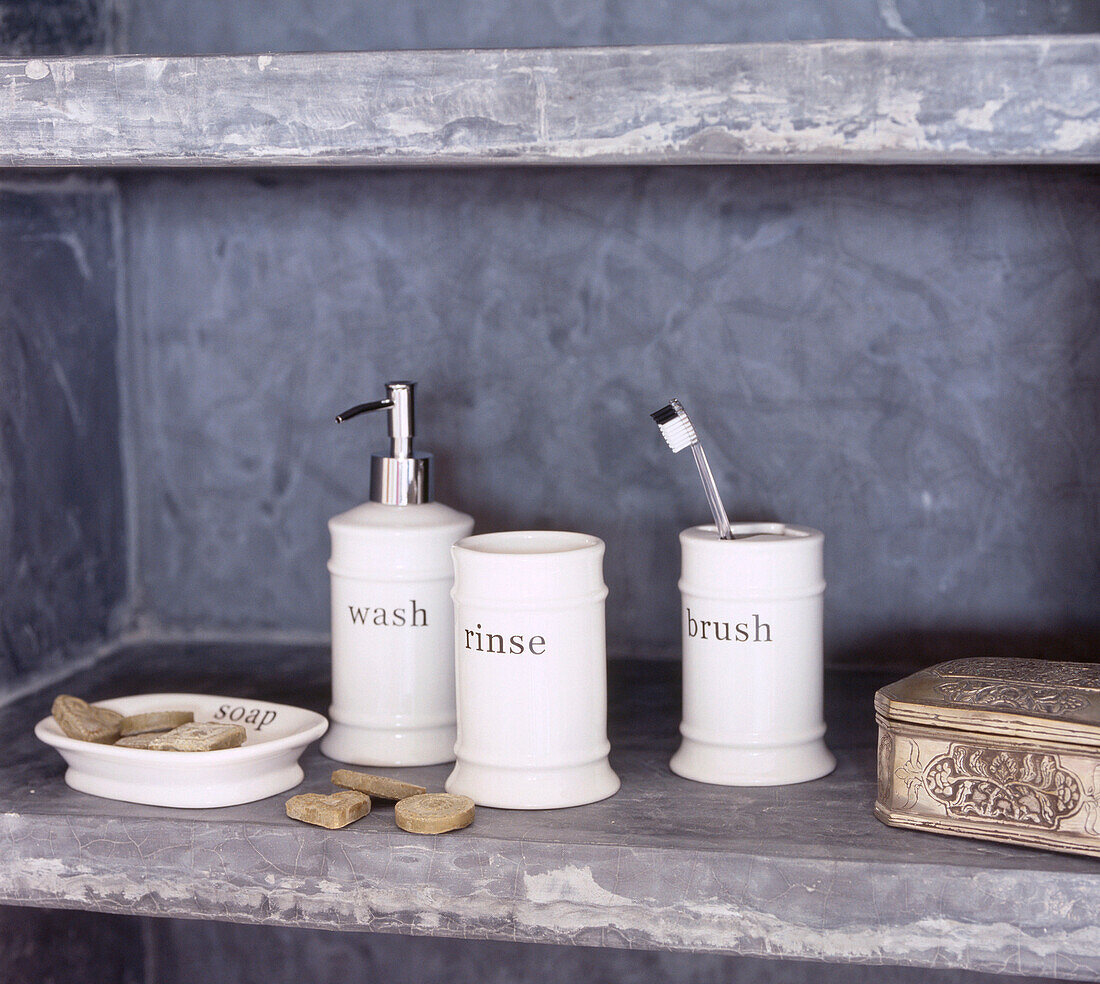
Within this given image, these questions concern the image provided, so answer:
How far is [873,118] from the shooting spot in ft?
1.61

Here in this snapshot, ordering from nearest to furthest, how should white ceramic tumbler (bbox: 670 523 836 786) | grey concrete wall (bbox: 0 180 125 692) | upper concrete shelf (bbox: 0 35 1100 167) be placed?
1. upper concrete shelf (bbox: 0 35 1100 167)
2. white ceramic tumbler (bbox: 670 523 836 786)
3. grey concrete wall (bbox: 0 180 125 692)

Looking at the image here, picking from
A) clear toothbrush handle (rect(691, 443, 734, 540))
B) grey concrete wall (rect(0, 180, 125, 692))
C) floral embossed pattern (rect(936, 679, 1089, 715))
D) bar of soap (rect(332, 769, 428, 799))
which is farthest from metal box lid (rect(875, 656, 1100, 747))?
grey concrete wall (rect(0, 180, 125, 692))

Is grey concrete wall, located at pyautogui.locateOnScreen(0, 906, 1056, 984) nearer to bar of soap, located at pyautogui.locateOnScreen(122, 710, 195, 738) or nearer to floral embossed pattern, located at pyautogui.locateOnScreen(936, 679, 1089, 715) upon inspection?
bar of soap, located at pyautogui.locateOnScreen(122, 710, 195, 738)

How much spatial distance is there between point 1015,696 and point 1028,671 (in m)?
0.05

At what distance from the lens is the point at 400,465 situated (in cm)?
66

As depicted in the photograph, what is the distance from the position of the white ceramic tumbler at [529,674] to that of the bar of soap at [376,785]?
0.02 m

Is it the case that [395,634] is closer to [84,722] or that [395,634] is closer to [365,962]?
[84,722]

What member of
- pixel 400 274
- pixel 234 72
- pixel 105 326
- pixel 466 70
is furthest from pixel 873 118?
pixel 105 326

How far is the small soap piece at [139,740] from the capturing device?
60 centimetres

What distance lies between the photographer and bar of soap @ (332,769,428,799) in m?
0.58

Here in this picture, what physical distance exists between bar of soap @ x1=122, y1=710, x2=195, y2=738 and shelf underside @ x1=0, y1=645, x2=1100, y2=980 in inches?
1.8

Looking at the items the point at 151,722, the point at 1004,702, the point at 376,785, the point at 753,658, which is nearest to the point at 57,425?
the point at 151,722

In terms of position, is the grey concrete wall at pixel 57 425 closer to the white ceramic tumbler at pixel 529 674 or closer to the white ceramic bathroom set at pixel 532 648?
the white ceramic bathroom set at pixel 532 648

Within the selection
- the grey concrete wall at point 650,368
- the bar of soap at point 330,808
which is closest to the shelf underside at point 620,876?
the bar of soap at point 330,808
